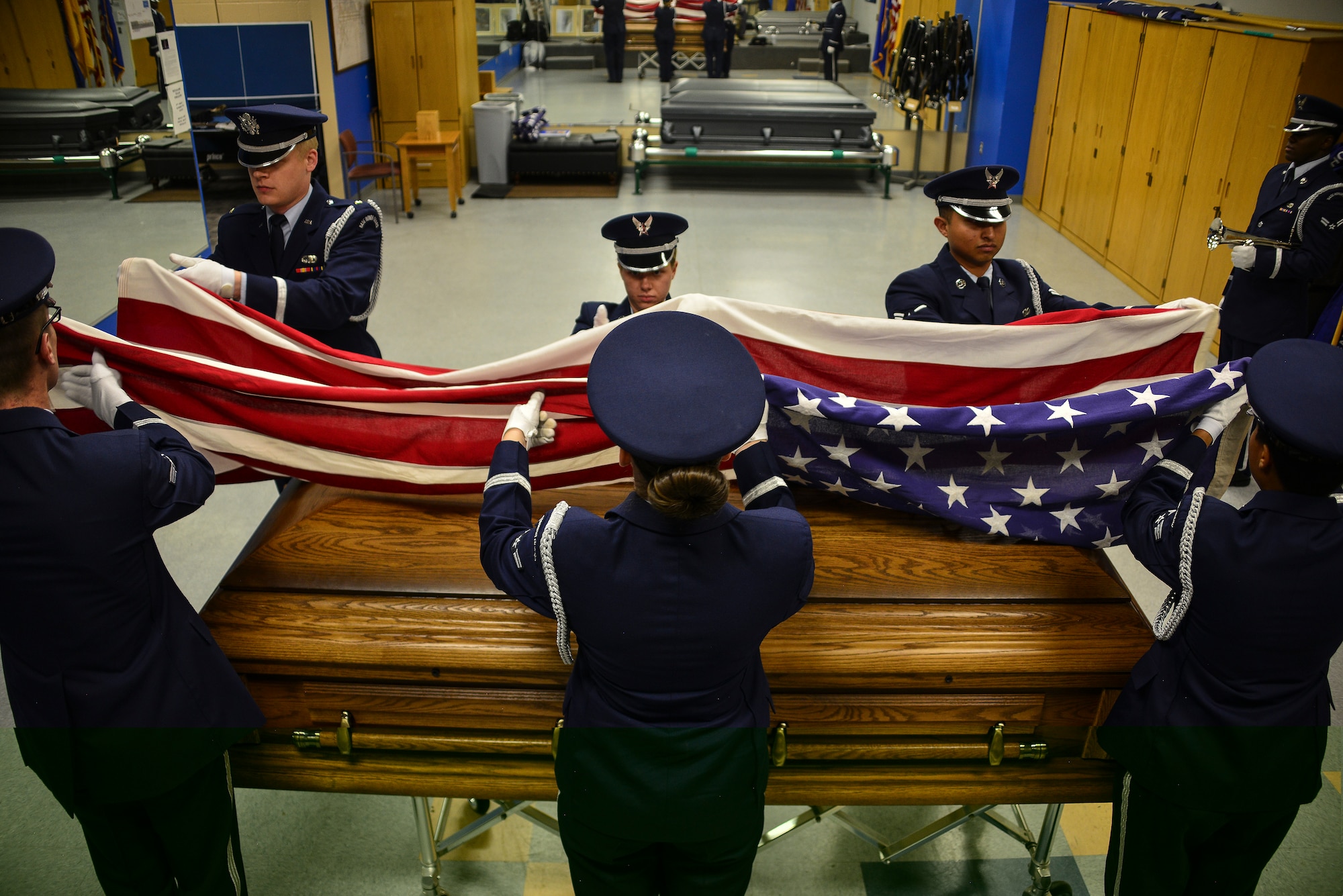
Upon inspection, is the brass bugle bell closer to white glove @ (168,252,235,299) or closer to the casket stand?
the casket stand

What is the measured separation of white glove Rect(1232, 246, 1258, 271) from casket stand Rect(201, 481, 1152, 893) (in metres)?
2.57

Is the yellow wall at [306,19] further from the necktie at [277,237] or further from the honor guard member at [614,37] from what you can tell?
the honor guard member at [614,37]

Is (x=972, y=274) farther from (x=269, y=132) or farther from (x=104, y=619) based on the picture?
(x=104, y=619)

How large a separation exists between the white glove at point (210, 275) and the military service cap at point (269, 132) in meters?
0.43

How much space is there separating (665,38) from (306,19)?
6.82m

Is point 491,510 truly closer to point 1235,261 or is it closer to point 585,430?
point 585,430

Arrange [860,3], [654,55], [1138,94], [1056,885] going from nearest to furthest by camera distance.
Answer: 1. [1056,885]
2. [1138,94]
3. [654,55]
4. [860,3]

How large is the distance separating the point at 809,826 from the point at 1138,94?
6.38 metres

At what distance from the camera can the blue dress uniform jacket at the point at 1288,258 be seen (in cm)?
410

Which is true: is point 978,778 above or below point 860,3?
below

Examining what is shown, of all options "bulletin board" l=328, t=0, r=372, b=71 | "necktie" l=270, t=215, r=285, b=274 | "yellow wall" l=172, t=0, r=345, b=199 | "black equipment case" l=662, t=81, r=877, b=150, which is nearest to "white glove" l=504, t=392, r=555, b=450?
"necktie" l=270, t=215, r=285, b=274

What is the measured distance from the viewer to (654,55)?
1475 cm

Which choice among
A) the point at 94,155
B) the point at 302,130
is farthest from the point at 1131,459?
the point at 94,155

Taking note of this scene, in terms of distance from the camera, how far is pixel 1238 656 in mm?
1763
